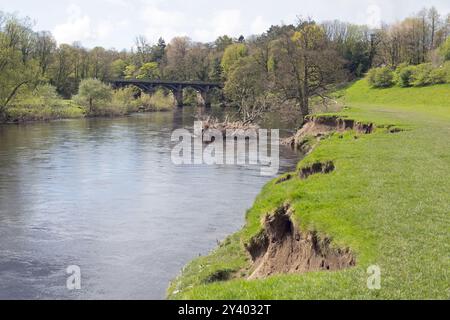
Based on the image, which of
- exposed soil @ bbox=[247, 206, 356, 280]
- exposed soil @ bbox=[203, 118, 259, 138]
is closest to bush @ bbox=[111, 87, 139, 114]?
Answer: exposed soil @ bbox=[203, 118, 259, 138]

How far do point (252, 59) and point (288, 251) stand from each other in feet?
271

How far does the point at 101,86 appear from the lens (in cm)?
9031

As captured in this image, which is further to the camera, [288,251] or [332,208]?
[288,251]

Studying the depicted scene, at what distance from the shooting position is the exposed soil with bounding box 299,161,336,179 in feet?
70.4

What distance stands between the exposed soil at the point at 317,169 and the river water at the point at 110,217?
3.25 metres

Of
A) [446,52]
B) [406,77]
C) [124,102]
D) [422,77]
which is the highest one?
[446,52]

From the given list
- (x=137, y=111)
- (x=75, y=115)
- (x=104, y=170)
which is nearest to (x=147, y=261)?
(x=104, y=170)

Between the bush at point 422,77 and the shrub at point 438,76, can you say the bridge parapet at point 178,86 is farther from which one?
the shrub at point 438,76

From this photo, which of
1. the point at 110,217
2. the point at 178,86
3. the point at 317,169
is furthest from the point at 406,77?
the point at 110,217

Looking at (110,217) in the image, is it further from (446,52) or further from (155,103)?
(155,103)

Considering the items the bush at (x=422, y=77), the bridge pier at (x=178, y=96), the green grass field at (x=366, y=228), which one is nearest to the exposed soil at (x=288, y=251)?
the green grass field at (x=366, y=228)

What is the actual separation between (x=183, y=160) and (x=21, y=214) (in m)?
17.0

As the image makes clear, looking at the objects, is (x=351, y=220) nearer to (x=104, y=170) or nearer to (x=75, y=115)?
(x=104, y=170)

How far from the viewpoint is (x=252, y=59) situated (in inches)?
3693
